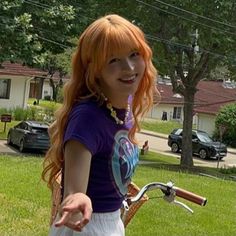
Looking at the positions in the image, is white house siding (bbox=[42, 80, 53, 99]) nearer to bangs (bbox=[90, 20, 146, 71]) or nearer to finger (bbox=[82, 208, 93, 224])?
bangs (bbox=[90, 20, 146, 71])

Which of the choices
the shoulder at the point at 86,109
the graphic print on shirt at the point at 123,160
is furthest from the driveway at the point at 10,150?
the shoulder at the point at 86,109

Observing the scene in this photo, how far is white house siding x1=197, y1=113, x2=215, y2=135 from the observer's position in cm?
5003

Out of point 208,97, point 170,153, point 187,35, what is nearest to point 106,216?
point 187,35

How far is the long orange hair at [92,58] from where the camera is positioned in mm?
2188

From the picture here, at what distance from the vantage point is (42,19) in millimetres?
13758

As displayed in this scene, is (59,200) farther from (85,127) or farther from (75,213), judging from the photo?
(75,213)

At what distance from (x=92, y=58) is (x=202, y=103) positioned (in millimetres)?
51406

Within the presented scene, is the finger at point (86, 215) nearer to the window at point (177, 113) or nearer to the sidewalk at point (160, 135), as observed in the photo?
the sidewalk at point (160, 135)

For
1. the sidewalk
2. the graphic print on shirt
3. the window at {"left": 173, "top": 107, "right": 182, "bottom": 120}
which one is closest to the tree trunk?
the sidewalk

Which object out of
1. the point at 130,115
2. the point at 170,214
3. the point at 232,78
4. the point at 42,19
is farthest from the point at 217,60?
the point at 130,115

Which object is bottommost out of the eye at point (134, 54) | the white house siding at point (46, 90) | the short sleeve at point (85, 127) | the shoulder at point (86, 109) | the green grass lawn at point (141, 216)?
the green grass lawn at point (141, 216)

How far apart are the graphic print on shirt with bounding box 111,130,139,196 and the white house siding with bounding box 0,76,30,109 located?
39.4m

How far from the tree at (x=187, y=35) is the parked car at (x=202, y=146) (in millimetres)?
8202

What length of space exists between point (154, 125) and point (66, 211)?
48845mm
